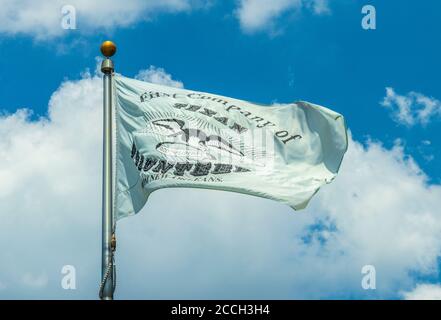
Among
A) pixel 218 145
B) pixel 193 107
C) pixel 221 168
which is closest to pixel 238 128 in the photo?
pixel 218 145

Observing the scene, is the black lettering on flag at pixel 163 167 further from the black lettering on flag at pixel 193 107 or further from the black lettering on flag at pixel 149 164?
the black lettering on flag at pixel 193 107

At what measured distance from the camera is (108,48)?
24828mm

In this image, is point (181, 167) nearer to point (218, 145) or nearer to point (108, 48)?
point (218, 145)

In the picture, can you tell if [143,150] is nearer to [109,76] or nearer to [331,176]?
[109,76]

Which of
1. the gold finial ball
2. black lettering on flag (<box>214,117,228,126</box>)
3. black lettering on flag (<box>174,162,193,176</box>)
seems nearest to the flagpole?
the gold finial ball

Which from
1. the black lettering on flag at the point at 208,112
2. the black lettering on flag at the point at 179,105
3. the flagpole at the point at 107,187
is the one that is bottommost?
the flagpole at the point at 107,187

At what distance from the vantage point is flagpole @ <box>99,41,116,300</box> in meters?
22.4

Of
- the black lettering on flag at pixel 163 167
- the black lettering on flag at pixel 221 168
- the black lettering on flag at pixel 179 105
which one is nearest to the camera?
the black lettering on flag at pixel 163 167

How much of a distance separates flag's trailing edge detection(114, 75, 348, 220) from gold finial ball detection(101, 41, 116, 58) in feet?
3.28

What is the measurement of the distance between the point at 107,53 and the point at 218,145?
11.7 ft

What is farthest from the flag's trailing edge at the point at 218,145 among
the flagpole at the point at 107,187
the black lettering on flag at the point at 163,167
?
the flagpole at the point at 107,187

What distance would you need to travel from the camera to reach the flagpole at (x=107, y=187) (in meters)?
22.4

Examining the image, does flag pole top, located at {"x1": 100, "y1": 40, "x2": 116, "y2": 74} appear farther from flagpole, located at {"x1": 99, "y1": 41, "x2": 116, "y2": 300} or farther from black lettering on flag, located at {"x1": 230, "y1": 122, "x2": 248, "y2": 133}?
black lettering on flag, located at {"x1": 230, "y1": 122, "x2": 248, "y2": 133}
